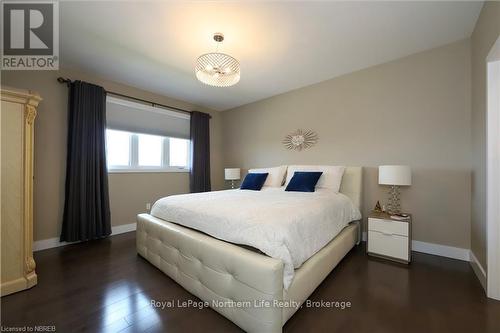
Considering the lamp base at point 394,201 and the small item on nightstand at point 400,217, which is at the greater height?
the lamp base at point 394,201

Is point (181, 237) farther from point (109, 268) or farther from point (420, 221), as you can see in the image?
point (420, 221)

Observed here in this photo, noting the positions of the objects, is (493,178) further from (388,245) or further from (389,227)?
(388,245)

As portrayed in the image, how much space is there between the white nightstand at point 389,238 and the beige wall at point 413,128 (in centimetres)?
48

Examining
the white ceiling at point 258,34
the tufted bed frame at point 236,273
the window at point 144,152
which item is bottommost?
the tufted bed frame at point 236,273

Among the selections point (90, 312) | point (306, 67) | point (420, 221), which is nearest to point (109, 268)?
point (90, 312)

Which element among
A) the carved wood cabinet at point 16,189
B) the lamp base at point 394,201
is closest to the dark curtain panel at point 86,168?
the carved wood cabinet at point 16,189

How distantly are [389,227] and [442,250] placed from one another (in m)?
0.71

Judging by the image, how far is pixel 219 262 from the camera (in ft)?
4.74

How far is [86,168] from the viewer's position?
2928 mm

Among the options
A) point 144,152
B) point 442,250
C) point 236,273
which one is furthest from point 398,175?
point 144,152

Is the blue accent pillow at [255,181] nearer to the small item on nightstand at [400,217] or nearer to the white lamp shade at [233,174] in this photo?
the white lamp shade at [233,174]

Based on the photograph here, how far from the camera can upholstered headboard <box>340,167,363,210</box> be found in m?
2.83

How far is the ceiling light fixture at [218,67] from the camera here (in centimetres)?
192

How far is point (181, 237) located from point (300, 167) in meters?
2.14
